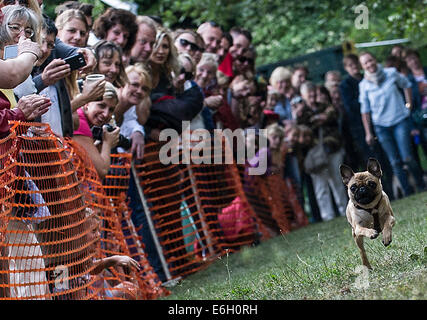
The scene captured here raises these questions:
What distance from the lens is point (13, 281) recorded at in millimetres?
5875


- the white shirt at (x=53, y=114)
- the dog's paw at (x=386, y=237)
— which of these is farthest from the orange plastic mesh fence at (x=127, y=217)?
the dog's paw at (x=386, y=237)

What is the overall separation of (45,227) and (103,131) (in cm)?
169

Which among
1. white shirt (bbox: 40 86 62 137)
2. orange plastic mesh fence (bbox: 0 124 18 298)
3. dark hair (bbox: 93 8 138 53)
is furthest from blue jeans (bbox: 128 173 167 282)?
orange plastic mesh fence (bbox: 0 124 18 298)

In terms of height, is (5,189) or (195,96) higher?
(195,96)

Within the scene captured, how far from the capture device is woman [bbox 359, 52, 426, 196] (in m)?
13.5

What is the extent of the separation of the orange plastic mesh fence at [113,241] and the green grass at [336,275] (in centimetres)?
37

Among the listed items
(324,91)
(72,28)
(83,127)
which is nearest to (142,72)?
(72,28)

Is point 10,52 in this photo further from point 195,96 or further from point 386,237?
point 195,96

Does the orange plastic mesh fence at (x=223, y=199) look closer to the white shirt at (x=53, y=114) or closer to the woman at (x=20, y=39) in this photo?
the white shirt at (x=53, y=114)

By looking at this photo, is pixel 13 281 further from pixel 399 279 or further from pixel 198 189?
pixel 198 189

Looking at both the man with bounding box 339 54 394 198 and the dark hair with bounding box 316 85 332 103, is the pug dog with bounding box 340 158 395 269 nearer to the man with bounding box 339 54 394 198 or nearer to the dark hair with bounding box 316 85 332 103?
the dark hair with bounding box 316 85 332 103

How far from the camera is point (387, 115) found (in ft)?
44.7
